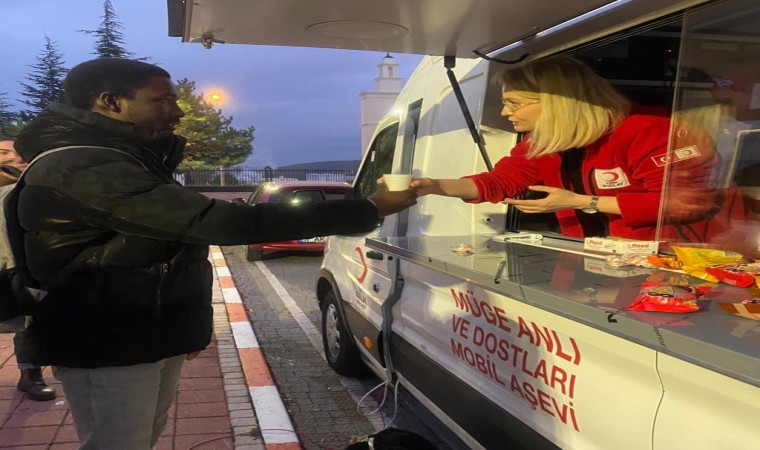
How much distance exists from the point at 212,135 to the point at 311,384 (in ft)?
106

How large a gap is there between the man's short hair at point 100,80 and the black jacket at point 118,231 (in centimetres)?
9

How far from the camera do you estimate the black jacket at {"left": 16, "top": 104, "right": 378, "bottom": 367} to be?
1.66 metres

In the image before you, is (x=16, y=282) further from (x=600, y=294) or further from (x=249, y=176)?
(x=249, y=176)

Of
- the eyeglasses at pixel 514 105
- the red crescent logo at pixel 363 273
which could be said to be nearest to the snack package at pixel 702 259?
the eyeglasses at pixel 514 105

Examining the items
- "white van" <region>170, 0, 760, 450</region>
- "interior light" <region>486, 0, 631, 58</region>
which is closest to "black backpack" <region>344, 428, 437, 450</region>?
"white van" <region>170, 0, 760, 450</region>

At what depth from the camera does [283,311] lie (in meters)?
7.11

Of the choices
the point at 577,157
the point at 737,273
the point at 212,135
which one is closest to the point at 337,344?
the point at 577,157

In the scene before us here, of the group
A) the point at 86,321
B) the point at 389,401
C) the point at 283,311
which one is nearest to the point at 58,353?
the point at 86,321

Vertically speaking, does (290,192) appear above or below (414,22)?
below

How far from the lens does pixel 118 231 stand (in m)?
1.71

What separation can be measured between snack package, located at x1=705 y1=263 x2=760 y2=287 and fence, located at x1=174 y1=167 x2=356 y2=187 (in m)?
28.4

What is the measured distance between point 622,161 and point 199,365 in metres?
3.82

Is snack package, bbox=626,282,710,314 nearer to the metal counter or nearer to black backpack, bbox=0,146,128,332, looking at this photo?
the metal counter

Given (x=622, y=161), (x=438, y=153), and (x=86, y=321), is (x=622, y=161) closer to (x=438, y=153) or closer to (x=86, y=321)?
(x=438, y=153)
